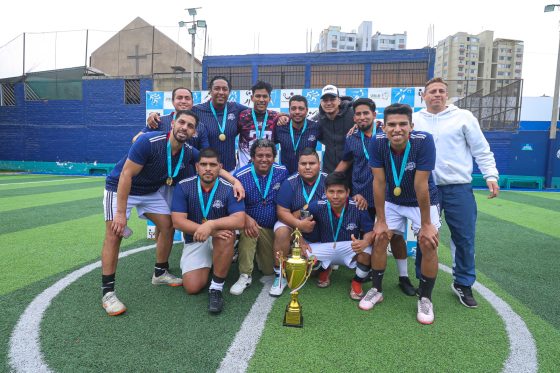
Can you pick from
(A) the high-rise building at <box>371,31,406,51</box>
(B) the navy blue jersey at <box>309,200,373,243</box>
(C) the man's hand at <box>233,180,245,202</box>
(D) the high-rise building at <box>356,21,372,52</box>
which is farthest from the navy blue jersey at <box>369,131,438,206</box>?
(A) the high-rise building at <box>371,31,406,51</box>

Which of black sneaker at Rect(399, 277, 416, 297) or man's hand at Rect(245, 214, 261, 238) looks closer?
black sneaker at Rect(399, 277, 416, 297)

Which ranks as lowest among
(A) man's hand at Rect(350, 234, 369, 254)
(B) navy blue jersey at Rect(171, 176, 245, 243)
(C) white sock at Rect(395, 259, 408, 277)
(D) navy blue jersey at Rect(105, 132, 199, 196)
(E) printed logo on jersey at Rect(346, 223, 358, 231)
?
(C) white sock at Rect(395, 259, 408, 277)

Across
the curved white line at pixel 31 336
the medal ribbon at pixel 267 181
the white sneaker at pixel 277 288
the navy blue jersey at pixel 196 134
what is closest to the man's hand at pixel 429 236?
the white sneaker at pixel 277 288

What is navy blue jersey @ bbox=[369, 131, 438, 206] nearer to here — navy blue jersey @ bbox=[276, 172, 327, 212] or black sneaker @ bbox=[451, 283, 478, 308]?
navy blue jersey @ bbox=[276, 172, 327, 212]

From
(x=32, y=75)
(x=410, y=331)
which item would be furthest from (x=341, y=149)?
(x=32, y=75)

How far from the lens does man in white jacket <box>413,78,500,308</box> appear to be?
10.3ft

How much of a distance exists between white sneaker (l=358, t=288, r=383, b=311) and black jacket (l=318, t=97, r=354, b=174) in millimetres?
1539

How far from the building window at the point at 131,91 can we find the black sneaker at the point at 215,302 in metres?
18.9

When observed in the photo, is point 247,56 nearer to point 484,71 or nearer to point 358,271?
point 358,271

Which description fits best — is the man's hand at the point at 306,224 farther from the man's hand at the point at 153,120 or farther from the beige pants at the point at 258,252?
the man's hand at the point at 153,120

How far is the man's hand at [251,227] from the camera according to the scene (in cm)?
353

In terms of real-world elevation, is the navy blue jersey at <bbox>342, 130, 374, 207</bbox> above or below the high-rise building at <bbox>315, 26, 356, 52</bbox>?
below

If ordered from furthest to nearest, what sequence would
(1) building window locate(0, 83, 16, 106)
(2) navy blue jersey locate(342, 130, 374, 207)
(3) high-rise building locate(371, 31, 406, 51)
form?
(3) high-rise building locate(371, 31, 406, 51), (1) building window locate(0, 83, 16, 106), (2) navy blue jersey locate(342, 130, 374, 207)

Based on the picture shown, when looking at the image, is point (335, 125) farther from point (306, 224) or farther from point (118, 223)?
point (118, 223)
